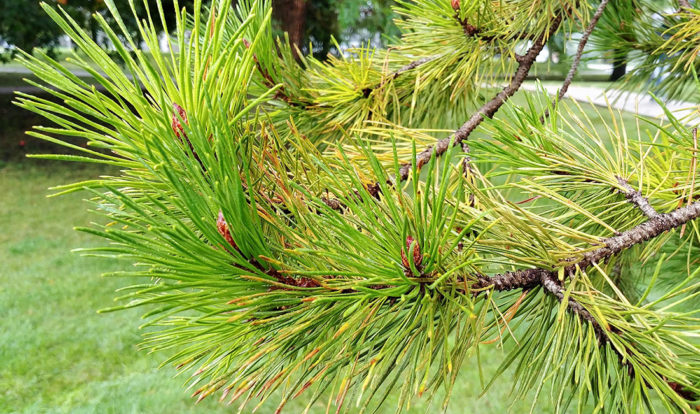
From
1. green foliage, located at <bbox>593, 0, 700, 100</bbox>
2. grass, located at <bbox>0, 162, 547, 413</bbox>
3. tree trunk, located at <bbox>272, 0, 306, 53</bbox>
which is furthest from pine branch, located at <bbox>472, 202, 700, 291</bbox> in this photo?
tree trunk, located at <bbox>272, 0, 306, 53</bbox>

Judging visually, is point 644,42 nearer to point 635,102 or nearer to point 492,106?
point 635,102

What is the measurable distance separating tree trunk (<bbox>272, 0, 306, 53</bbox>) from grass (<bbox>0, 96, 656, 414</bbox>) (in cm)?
238

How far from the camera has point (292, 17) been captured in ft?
15.1

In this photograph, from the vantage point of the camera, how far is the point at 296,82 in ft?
3.71

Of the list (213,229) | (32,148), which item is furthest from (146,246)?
(32,148)

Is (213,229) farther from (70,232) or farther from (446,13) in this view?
(70,232)

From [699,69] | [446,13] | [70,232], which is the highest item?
[446,13]

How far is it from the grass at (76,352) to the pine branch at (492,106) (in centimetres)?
94

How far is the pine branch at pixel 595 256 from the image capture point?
0.59 m

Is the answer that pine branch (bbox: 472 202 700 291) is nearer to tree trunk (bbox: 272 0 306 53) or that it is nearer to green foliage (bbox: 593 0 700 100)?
green foliage (bbox: 593 0 700 100)

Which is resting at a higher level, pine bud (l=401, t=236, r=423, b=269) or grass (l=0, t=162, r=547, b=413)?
pine bud (l=401, t=236, r=423, b=269)

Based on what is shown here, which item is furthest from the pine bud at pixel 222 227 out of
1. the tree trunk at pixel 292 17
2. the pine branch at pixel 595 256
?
the tree trunk at pixel 292 17

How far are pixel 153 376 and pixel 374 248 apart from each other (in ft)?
7.72

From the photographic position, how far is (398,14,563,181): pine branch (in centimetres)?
93
